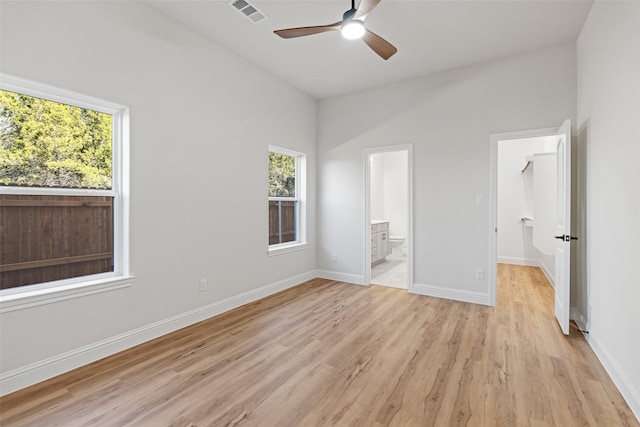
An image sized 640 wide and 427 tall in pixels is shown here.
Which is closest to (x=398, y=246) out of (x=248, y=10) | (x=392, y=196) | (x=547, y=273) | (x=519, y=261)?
(x=392, y=196)

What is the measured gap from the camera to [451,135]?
400 cm

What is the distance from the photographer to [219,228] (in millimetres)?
3432

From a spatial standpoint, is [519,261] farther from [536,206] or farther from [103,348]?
[103,348]

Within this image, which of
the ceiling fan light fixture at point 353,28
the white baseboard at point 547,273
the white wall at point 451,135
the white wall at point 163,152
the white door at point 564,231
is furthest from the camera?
the white baseboard at point 547,273

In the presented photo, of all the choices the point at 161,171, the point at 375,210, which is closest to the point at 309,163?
the point at 161,171

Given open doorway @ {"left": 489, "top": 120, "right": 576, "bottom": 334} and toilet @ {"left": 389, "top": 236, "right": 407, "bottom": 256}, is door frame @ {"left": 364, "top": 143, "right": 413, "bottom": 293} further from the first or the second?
toilet @ {"left": 389, "top": 236, "right": 407, "bottom": 256}

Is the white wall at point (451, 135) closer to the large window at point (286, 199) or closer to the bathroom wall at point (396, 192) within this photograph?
the large window at point (286, 199)

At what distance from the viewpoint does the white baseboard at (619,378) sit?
1.79m

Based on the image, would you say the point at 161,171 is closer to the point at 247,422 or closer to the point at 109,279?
the point at 109,279

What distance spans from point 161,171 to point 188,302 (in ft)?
4.50

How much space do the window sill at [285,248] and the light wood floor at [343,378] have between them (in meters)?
1.04

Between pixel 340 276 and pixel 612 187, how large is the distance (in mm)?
3522

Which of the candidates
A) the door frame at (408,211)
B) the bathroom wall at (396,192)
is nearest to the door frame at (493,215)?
the door frame at (408,211)

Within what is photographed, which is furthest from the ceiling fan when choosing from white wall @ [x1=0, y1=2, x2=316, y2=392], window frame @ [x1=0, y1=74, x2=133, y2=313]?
window frame @ [x1=0, y1=74, x2=133, y2=313]
